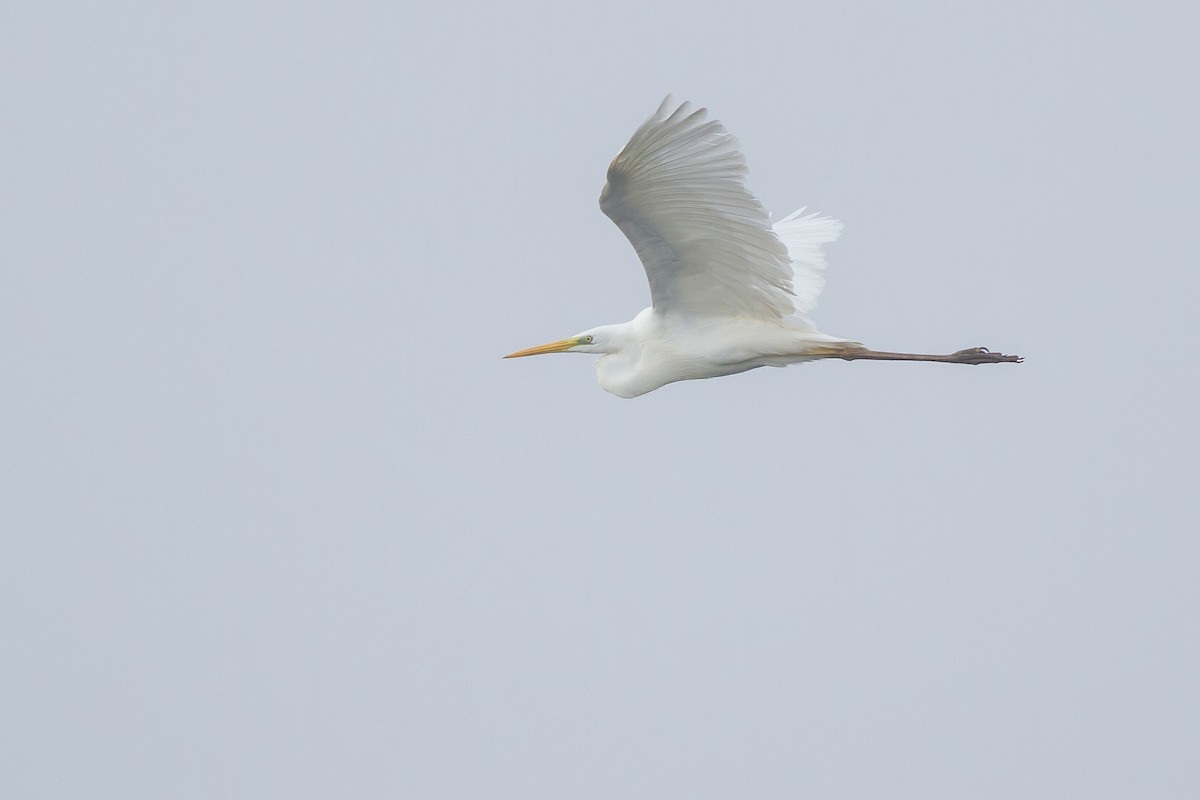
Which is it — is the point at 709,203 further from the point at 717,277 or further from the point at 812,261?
the point at 812,261

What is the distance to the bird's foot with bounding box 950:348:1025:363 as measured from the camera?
10016mm

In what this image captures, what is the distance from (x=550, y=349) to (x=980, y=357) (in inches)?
111

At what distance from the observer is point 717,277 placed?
9.32 m

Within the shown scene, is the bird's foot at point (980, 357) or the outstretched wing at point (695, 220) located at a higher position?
the outstretched wing at point (695, 220)

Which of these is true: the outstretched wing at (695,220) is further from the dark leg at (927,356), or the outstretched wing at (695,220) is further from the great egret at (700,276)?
the dark leg at (927,356)

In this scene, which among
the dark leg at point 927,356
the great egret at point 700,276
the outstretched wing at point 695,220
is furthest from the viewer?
the dark leg at point 927,356

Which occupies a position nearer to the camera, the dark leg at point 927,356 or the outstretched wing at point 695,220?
the outstretched wing at point 695,220

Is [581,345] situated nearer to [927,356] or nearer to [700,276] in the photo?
[700,276]

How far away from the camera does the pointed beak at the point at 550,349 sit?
10.5m

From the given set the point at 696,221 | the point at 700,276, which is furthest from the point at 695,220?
the point at 700,276

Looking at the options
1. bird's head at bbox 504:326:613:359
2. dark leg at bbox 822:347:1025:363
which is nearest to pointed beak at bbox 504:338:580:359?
bird's head at bbox 504:326:613:359

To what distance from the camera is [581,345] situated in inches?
412

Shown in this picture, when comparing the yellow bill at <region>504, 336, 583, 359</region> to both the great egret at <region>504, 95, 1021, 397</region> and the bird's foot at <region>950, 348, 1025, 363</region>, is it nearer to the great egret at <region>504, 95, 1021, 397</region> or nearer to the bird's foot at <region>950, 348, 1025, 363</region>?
the great egret at <region>504, 95, 1021, 397</region>

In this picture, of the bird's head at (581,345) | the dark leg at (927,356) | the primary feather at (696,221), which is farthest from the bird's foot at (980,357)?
the bird's head at (581,345)
